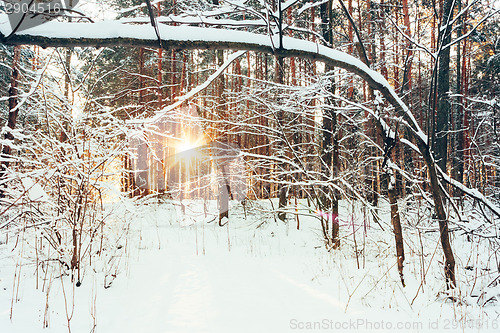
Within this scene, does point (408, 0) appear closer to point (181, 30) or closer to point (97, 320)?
point (181, 30)

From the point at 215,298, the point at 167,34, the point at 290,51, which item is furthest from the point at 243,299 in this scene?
the point at 167,34

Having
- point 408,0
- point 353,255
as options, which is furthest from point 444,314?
point 408,0

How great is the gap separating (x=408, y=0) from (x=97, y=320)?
13265 mm

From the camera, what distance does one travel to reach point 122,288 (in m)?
3.04

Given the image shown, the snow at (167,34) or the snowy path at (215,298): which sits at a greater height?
the snow at (167,34)

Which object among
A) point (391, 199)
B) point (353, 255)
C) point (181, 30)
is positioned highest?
point (181, 30)

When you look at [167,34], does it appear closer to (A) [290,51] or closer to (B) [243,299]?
(A) [290,51]

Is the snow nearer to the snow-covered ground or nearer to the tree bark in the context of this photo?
the tree bark

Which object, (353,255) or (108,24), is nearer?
(108,24)

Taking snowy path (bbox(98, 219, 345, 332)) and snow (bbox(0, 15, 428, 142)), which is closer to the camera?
snow (bbox(0, 15, 428, 142))

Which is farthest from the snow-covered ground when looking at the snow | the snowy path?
the snow

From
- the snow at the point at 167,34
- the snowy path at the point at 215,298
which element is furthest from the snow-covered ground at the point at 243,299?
the snow at the point at 167,34

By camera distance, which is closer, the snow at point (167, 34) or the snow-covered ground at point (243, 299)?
the snow at point (167, 34)

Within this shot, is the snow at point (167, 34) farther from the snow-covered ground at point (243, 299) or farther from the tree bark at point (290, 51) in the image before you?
the snow-covered ground at point (243, 299)
